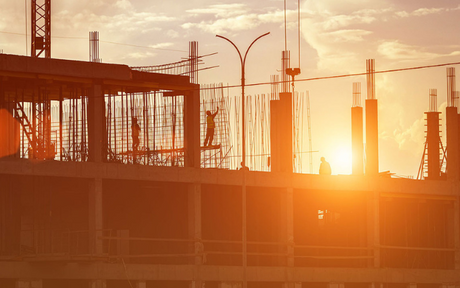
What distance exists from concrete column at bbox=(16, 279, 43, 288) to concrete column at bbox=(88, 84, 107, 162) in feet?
17.9

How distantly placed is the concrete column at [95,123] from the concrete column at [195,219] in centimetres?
437

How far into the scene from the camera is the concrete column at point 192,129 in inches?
1542

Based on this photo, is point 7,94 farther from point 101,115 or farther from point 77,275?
point 77,275

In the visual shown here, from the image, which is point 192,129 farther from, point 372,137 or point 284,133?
point 372,137

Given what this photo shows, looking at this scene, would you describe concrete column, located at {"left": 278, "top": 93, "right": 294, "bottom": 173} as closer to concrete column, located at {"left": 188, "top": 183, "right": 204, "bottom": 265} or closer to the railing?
the railing

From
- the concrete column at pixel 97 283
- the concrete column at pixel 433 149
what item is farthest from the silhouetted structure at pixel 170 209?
the concrete column at pixel 433 149

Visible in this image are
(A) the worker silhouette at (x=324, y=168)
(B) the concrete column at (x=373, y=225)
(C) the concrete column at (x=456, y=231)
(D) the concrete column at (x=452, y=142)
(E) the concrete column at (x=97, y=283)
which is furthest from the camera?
(D) the concrete column at (x=452, y=142)

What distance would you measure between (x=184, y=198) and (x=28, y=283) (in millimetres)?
9786

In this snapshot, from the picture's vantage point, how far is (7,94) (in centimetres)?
4075

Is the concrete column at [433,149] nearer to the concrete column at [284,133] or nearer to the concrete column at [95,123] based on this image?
the concrete column at [284,133]

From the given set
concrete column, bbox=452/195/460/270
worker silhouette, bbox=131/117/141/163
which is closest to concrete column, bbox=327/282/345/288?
concrete column, bbox=452/195/460/270

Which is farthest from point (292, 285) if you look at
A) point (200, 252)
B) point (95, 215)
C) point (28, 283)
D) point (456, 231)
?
point (28, 283)

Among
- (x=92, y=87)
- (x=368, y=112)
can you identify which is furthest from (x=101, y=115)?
(x=368, y=112)

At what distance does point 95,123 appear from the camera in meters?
36.3
